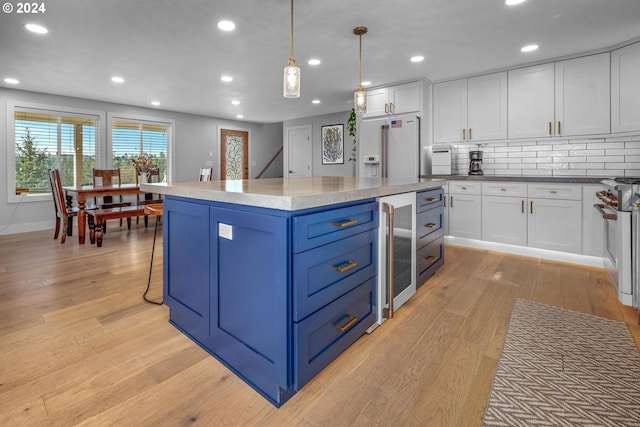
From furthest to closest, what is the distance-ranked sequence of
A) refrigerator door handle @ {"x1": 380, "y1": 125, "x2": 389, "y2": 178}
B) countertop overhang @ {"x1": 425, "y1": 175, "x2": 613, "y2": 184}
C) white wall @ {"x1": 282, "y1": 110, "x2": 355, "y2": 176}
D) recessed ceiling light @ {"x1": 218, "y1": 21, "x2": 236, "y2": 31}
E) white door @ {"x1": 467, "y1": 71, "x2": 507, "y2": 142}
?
white wall @ {"x1": 282, "y1": 110, "x2": 355, "y2": 176} → refrigerator door handle @ {"x1": 380, "y1": 125, "x2": 389, "y2": 178} → white door @ {"x1": 467, "y1": 71, "x2": 507, "y2": 142} → countertop overhang @ {"x1": 425, "y1": 175, "x2": 613, "y2": 184} → recessed ceiling light @ {"x1": 218, "y1": 21, "x2": 236, "y2": 31}

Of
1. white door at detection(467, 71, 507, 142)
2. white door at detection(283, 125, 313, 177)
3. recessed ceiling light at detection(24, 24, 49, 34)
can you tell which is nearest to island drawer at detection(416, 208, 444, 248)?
white door at detection(467, 71, 507, 142)

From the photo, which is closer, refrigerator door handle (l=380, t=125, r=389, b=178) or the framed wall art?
refrigerator door handle (l=380, t=125, r=389, b=178)

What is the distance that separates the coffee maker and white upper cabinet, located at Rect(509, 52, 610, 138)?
0.47 m

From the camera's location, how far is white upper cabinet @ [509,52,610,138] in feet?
11.6

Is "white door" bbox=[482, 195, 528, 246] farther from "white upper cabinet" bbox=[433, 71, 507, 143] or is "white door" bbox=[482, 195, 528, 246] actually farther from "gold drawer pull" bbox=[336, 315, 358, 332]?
"gold drawer pull" bbox=[336, 315, 358, 332]

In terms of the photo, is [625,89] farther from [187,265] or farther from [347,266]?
[187,265]

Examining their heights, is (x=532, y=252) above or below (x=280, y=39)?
below

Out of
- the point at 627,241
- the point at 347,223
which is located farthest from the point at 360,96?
the point at 627,241

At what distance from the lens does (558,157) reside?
13.3ft

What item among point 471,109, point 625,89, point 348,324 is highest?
point 471,109

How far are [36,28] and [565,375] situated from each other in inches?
188

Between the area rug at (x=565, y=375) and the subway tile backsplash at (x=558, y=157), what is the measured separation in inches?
99.9

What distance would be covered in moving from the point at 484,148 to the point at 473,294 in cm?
279

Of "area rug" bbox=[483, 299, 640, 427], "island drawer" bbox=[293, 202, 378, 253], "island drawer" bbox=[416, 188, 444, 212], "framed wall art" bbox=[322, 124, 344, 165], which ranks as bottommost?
"area rug" bbox=[483, 299, 640, 427]
